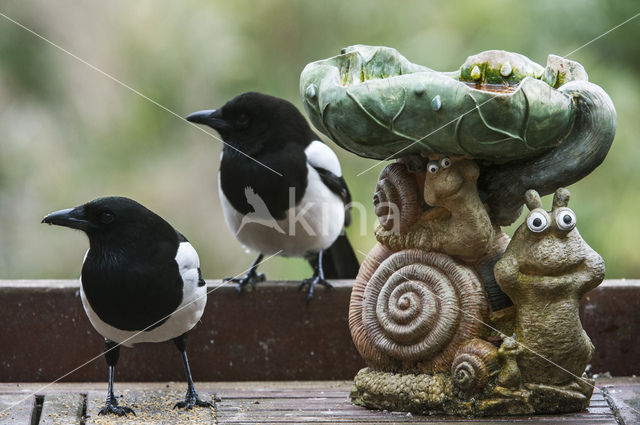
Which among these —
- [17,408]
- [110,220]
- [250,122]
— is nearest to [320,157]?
[250,122]

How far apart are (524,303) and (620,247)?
1.56 metres

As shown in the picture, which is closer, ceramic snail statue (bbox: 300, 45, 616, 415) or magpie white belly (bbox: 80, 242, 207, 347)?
ceramic snail statue (bbox: 300, 45, 616, 415)

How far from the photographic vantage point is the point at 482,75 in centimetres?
204

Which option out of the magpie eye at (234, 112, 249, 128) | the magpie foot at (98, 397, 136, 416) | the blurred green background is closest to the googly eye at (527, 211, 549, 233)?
the magpie foot at (98, 397, 136, 416)

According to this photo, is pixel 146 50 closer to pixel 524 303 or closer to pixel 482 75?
pixel 482 75

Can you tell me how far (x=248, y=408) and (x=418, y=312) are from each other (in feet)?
1.35

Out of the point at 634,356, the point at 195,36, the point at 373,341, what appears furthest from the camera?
the point at 195,36

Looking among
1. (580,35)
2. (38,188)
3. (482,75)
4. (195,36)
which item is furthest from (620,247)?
(38,188)

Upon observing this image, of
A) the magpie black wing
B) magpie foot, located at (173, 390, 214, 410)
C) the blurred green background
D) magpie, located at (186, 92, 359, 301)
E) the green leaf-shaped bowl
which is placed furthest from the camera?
the blurred green background

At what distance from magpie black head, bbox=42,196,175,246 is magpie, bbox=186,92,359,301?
20.7 inches

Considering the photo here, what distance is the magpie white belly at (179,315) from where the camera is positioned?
1.99 m

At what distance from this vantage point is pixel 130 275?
194 centimetres

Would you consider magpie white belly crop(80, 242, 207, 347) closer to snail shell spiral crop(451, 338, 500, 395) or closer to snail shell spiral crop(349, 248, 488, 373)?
snail shell spiral crop(349, 248, 488, 373)

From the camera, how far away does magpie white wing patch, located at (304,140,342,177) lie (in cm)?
267
